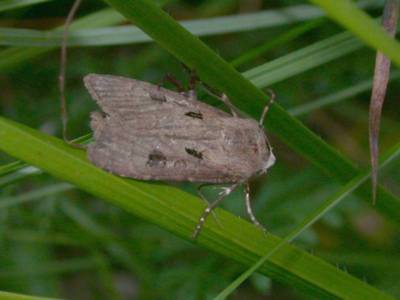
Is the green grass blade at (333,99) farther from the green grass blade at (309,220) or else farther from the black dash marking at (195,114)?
the green grass blade at (309,220)

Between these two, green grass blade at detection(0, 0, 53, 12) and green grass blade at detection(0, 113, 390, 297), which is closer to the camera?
green grass blade at detection(0, 113, 390, 297)

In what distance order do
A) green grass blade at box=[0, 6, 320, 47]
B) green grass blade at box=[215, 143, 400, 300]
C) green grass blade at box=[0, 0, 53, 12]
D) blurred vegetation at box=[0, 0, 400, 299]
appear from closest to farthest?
green grass blade at box=[215, 143, 400, 300], green grass blade at box=[0, 0, 53, 12], green grass blade at box=[0, 6, 320, 47], blurred vegetation at box=[0, 0, 400, 299]

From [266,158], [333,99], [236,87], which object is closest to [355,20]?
[236,87]

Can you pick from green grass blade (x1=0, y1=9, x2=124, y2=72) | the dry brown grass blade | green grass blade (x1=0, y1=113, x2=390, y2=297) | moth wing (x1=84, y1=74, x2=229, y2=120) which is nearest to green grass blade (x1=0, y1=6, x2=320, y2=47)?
green grass blade (x1=0, y1=9, x2=124, y2=72)

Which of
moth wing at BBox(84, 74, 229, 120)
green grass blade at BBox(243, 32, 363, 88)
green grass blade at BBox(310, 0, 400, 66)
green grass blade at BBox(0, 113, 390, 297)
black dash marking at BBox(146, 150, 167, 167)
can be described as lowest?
green grass blade at BBox(0, 113, 390, 297)

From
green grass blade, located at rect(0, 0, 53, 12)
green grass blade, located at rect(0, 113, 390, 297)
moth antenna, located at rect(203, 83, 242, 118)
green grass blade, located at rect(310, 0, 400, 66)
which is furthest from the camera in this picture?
A: green grass blade, located at rect(0, 0, 53, 12)

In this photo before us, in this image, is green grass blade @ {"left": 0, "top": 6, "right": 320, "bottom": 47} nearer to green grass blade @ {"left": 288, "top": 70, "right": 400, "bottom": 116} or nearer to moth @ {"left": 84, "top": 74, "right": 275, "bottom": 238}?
moth @ {"left": 84, "top": 74, "right": 275, "bottom": 238}

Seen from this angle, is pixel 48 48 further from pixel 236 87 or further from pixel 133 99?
pixel 236 87

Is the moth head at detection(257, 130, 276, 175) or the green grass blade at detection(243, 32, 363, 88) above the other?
the green grass blade at detection(243, 32, 363, 88)
